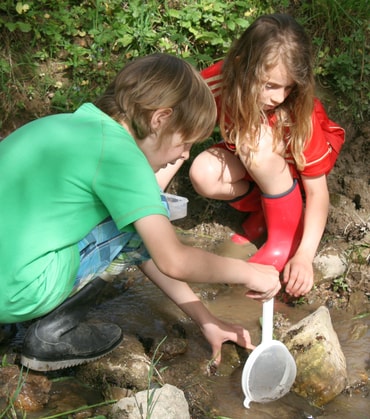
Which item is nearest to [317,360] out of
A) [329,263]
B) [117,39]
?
[329,263]

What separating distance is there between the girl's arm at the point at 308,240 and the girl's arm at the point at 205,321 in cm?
33

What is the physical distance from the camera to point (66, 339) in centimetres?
197

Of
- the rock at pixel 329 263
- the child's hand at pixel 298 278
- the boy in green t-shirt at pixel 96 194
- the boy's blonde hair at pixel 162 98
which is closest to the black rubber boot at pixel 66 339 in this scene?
the boy in green t-shirt at pixel 96 194

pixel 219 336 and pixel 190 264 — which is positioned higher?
pixel 190 264

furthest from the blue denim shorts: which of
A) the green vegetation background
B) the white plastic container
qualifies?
the green vegetation background

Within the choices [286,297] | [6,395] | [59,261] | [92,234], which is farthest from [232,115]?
[6,395]

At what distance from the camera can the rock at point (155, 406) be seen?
167 cm

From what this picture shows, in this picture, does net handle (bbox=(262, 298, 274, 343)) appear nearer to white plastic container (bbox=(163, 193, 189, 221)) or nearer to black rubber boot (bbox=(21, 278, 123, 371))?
black rubber boot (bbox=(21, 278, 123, 371))

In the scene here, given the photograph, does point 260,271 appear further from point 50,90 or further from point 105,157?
point 50,90

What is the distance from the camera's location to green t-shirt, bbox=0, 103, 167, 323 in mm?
1635

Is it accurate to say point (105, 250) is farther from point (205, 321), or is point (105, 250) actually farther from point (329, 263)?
point (329, 263)

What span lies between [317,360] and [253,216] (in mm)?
1068

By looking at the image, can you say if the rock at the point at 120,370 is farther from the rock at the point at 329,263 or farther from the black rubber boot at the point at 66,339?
the rock at the point at 329,263

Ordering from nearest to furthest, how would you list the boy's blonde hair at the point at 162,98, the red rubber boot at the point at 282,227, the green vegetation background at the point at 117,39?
the boy's blonde hair at the point at 162,98, the red rubber boot at the point at 282,227, the green vegetation background at the point at 117,39
